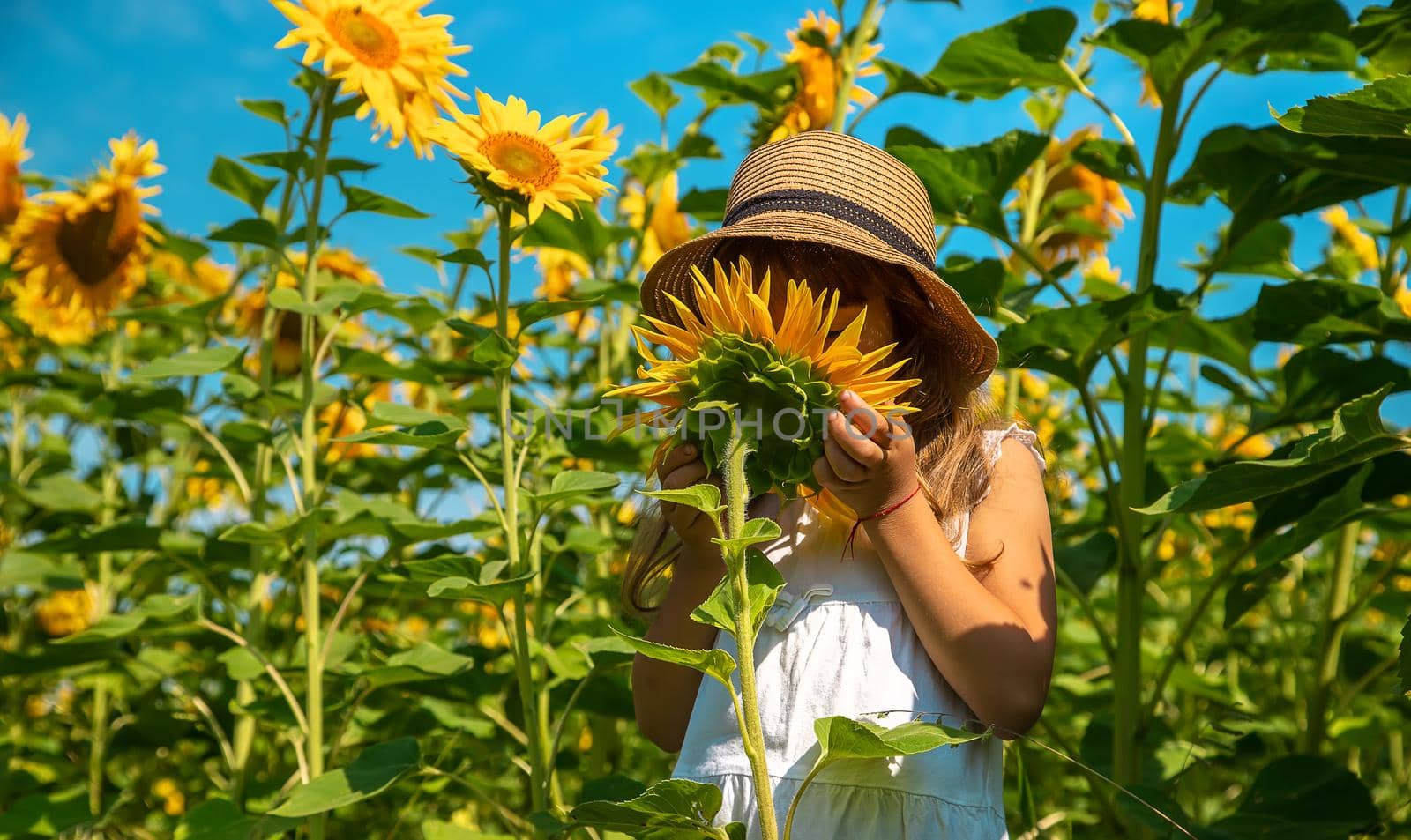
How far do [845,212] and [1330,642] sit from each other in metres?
1.00

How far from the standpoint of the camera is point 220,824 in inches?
59.5

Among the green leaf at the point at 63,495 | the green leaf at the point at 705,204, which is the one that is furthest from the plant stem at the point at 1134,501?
the green leaf at the point at 63,495

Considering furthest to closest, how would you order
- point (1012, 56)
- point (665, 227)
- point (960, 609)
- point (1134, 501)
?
1. point (665, 227)
2. point (1012, 56)
3. point (1134, 501)
4. point (960, 609)

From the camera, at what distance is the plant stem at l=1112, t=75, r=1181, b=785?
148 centimetres

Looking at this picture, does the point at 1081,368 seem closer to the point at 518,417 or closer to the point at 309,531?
the point at 518,417

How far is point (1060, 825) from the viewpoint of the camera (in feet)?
7.04

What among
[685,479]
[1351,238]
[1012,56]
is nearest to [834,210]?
[685,479]

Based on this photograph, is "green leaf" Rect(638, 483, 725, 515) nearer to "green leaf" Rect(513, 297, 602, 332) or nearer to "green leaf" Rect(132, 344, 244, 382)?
"green leaf" Rect(513, 297, 602, 332)

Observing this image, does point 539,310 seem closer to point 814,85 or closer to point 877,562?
point 877,562

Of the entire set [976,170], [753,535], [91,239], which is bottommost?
[753,535]

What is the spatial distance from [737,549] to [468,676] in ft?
3.12

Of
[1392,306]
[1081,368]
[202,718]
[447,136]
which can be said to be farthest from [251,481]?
[1392,306]

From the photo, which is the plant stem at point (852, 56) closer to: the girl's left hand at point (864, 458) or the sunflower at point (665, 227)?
the sunflower at point (665, 227)

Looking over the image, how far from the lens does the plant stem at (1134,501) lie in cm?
148
